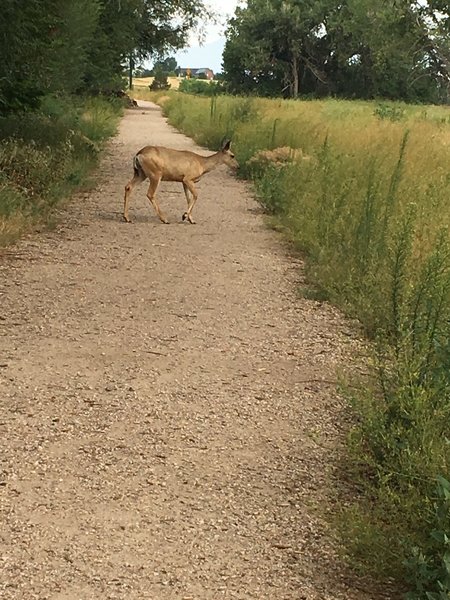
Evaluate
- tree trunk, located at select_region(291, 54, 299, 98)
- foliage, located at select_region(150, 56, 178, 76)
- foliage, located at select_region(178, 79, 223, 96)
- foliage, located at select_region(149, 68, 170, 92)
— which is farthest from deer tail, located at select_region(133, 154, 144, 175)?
foliage, located at select_region(149, 68, 170, 92)

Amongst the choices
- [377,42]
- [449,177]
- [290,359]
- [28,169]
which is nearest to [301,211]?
[449,177]

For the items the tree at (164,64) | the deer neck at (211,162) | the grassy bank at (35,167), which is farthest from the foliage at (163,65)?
the deer neck at (211,162)

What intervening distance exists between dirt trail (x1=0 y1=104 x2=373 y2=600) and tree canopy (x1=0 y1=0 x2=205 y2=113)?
3911mm

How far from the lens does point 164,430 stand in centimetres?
490

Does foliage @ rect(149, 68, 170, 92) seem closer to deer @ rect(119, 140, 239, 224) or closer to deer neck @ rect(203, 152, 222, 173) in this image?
deer neck @ rect(203, 152, 222, 173)

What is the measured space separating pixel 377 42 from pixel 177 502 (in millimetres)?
51197

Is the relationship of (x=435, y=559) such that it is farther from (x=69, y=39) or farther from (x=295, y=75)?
(x=295, y=75)

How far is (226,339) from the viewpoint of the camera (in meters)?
6.73

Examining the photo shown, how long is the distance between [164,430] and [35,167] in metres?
8.30

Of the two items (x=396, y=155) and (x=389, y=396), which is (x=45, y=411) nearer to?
(x=389, y=396)

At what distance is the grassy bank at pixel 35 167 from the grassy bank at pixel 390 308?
3.46m

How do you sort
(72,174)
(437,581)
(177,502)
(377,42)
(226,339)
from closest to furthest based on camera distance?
(437,581) → (177,502) → (226,339) → (72,174) → (377,42)

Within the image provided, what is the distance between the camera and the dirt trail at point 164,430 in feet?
11.6

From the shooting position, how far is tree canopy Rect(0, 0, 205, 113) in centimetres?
1162
